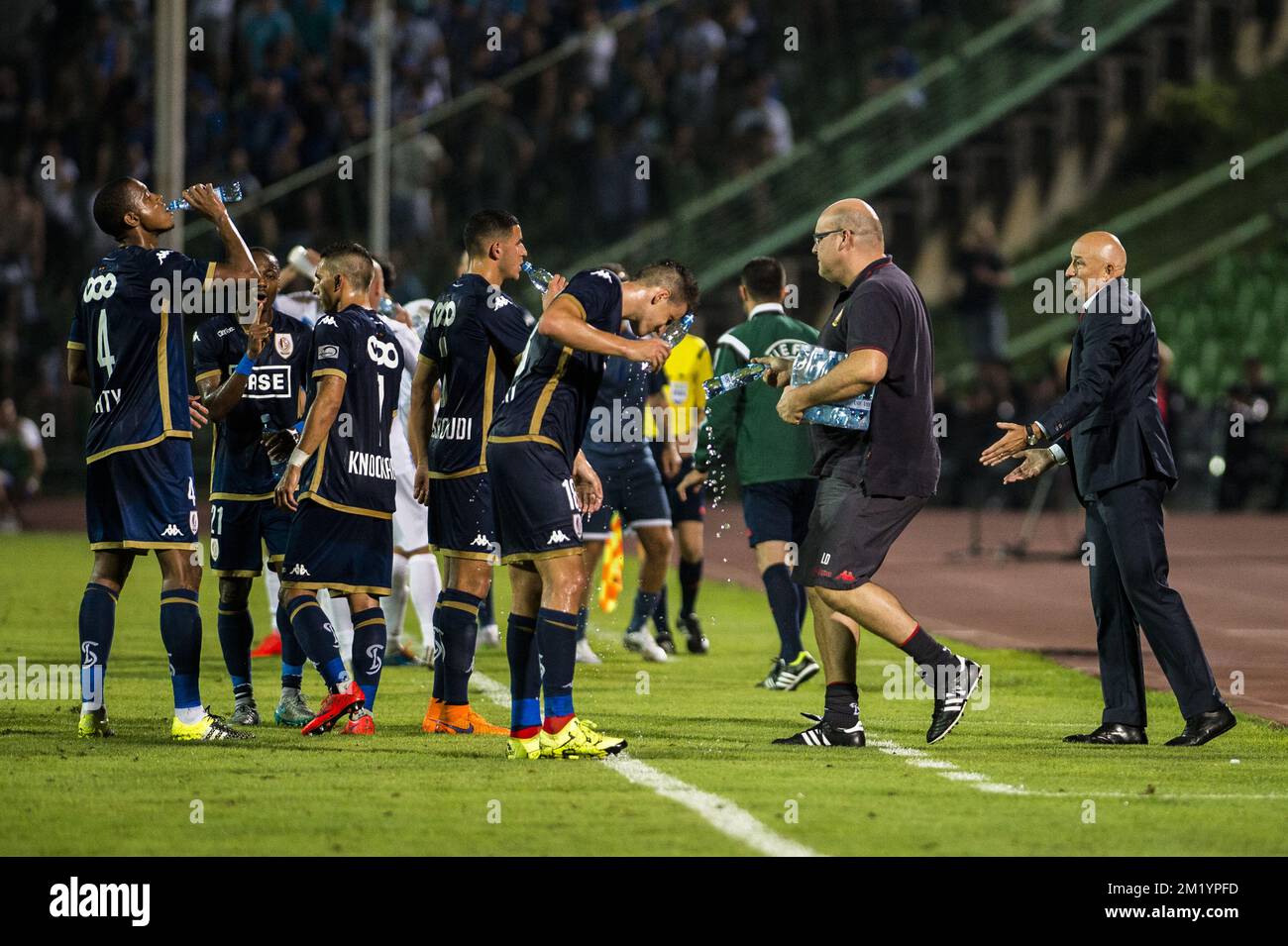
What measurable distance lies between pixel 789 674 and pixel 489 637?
10.2 ft

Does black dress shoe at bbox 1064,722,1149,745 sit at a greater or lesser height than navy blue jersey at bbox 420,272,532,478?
Answer: lesser

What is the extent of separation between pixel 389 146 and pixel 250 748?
19249 millimetres

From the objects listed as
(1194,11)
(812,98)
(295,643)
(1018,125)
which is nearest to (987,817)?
(295,643)

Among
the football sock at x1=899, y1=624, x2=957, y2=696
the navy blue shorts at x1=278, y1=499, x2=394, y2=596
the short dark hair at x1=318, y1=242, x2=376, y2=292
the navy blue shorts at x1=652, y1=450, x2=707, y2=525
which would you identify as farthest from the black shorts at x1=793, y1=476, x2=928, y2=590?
the navy blue shorts at x1=652, y1=450, x2=707, y2=525

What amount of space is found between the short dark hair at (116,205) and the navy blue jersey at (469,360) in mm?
1449

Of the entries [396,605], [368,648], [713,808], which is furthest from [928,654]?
[396,605]

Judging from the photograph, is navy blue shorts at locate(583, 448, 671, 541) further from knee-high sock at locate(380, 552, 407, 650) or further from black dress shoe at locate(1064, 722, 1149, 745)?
black dress shoe at locate(1064, 722, 1149, 745)

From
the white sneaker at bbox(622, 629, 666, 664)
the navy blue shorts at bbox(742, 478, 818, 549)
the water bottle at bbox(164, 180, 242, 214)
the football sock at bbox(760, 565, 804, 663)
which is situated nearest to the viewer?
the water bottle at bbox(164, 180, 242, 214)

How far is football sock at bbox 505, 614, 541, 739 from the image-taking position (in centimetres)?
922

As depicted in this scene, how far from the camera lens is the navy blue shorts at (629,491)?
1395 centimetres

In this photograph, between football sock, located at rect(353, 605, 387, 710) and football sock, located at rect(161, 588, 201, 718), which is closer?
football sock, located at rect(161, 588, 201, 718)

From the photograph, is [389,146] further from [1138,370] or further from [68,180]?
[1138,370]

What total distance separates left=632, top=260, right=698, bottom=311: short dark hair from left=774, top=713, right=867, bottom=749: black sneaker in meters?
1.99

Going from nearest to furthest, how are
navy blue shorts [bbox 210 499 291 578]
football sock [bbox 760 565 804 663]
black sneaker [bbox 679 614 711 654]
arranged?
navy blue shorts [bbox 210 499 291 578] → football sock [bbox 760 565 804 663] → black sneaker [bbox 679 614 711 654]
